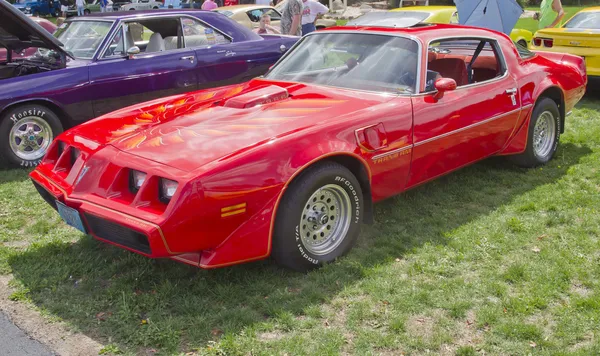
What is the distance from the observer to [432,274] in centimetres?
403

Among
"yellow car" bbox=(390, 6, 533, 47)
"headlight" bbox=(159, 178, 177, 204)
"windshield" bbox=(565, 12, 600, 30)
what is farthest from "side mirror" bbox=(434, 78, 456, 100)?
"yellow car" bbox=(390, 6, 533, 47)

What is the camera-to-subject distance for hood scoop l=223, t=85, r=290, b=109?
4422 millimetres

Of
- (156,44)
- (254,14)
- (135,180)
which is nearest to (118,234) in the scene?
(135,180)

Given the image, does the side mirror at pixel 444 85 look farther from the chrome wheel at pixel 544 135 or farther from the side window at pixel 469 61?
the chrome wheel at pixel 544 135

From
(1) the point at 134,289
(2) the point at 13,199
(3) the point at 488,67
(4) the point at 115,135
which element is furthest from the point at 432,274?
(2) the point at 13,199

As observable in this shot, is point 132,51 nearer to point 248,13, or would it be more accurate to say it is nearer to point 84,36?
point 84,36

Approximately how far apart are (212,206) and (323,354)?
3.18 ft

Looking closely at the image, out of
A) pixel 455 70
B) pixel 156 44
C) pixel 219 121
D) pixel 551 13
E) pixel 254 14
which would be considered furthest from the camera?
pixel 254 14

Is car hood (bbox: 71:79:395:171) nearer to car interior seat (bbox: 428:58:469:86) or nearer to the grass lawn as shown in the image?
the grass lawn

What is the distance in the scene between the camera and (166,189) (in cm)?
354

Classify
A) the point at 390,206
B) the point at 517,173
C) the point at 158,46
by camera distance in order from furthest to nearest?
the point at 158,46 → the point at 517,173 → the point at 390,206

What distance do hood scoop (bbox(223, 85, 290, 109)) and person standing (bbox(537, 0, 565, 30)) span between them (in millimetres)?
7627

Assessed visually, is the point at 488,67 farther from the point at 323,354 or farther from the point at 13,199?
the point at 13,199

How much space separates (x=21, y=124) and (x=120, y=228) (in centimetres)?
346
